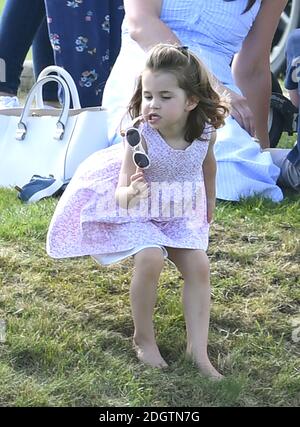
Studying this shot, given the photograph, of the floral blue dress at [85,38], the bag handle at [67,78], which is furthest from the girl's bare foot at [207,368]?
the floral blue dress at [85,38]

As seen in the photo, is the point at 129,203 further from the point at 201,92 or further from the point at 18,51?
the point at 18,51

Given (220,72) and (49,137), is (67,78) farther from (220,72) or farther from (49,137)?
(220,72)

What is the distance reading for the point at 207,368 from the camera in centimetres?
301

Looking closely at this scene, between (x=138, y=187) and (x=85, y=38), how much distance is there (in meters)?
2.20

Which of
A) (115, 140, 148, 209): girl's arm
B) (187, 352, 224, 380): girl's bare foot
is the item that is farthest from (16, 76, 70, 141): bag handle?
(187, 352, 224, 380): girl's bare foot

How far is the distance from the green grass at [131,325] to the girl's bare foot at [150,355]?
0.02 metres

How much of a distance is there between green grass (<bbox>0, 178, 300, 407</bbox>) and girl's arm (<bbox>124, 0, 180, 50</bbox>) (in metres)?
0.70

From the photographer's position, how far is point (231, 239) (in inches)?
155

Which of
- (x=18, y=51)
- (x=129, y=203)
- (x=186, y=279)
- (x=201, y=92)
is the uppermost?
(x=201, y=92)

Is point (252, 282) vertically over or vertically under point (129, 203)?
under

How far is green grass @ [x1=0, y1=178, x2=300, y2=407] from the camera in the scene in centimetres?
290

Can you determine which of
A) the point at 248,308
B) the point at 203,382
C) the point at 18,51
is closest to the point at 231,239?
the point at 248,308

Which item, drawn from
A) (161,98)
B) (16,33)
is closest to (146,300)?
(161,98)
